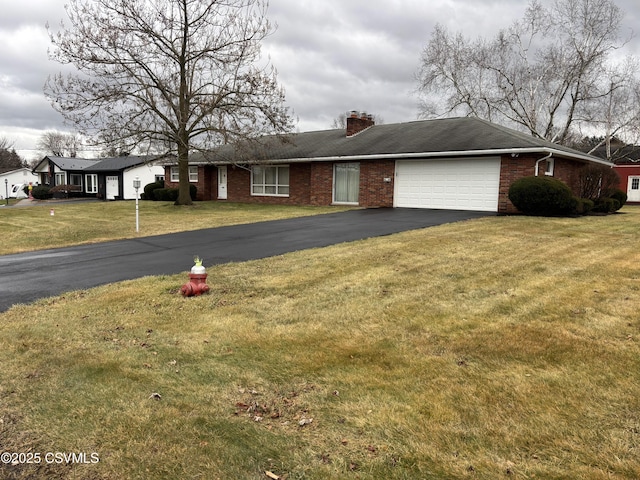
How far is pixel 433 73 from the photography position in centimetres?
3647

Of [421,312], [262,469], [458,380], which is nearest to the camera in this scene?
[262,469]

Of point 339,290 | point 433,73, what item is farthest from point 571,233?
point 433,73

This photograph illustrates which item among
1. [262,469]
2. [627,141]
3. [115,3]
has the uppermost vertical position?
[115,3]

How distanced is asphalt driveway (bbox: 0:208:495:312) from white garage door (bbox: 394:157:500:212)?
303 centimetres

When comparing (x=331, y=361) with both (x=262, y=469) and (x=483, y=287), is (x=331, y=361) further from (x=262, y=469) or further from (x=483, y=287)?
(x=483, y=287)

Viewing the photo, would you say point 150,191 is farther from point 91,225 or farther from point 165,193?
point 91,225

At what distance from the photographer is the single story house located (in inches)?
674

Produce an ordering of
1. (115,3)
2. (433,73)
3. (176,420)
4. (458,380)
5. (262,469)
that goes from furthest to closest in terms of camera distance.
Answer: (433,73), (115,3), (458,380), (176,420), (262,469)

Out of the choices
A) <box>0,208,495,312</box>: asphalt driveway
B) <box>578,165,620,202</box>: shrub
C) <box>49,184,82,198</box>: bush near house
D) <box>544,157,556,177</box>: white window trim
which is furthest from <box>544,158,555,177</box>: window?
<box>49,184,82,198</box>: bush near house

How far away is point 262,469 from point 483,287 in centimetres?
448

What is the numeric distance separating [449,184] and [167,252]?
488 inches

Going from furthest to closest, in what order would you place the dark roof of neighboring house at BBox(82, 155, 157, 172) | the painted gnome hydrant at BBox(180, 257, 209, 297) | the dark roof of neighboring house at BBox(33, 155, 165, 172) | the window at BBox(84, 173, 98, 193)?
the window at BBox(84, 173, 98, 193)
the dark roof of neighboring house at BBox(33, 155, 165, 172)
the dark roof of neighboring house at BBox(82, 155, 157, 172)
the painted gnome hydrant at BBox(180, 257, 209, 297)

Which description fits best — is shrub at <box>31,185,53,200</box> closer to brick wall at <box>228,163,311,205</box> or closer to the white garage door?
brick wall at <box>228,163,311,205</box>

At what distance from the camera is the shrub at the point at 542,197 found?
48.4 ft
